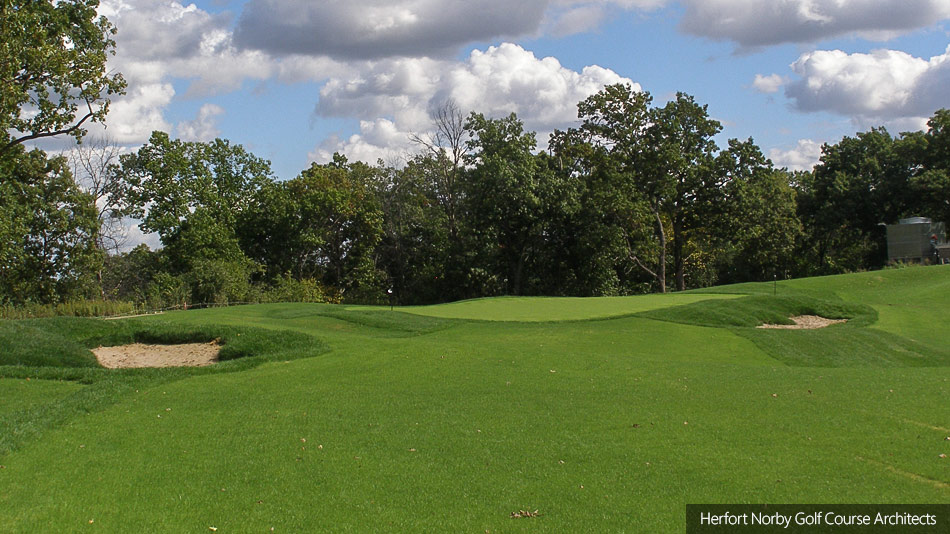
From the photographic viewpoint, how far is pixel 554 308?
26453 mm

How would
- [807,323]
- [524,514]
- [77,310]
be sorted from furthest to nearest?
[77,310] < [807,323] < [524,514]

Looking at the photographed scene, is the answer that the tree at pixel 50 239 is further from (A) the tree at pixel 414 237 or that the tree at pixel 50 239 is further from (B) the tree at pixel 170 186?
A: (A) the tree at pixel 414 237

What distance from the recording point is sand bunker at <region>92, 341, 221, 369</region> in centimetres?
1714

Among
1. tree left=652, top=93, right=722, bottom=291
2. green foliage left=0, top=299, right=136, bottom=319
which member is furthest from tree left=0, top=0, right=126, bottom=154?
tree left=652, top=93, right=722, bottom=291

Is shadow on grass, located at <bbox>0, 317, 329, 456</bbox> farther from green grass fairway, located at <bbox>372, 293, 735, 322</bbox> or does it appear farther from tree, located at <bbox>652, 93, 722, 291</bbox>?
tree, located at <bbox>652, 93, 722, 291</bbox>

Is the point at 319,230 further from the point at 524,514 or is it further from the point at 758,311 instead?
the point at 524,514

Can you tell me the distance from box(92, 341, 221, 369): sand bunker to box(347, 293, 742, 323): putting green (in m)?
8.75

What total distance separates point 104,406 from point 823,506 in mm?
9909

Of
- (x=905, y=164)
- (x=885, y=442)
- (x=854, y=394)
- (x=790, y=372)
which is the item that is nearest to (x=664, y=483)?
(x=885, y=442)

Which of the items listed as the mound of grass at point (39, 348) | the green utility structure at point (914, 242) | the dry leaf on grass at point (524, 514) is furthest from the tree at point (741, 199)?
the dry leaf on grass at point (524, 514)

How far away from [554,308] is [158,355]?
13979 millimetres

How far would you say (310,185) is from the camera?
5106 centimetres

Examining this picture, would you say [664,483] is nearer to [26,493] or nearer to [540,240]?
[26,493]

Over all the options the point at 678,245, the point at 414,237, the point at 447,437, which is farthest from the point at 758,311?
the point at 414,237
